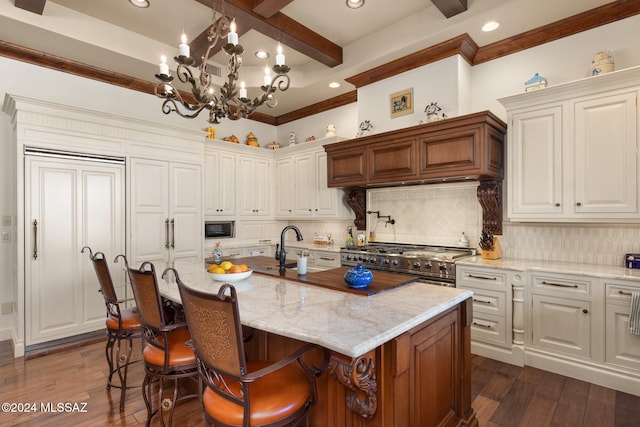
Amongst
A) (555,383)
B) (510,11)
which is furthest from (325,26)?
(555,383)

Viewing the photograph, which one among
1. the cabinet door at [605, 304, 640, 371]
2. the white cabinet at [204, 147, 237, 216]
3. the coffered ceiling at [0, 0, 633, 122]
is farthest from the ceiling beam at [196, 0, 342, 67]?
the cabinet door at [605, 304, 640, 371]

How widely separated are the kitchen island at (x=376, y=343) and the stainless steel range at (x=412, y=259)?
1304 millimetres

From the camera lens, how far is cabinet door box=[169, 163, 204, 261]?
4348 mm

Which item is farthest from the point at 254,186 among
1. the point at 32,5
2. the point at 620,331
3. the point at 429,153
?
the point at 620,331

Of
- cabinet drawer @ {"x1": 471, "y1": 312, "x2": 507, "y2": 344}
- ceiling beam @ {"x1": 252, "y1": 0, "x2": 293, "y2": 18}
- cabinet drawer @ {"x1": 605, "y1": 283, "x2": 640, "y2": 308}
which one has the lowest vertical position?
cabinet drawer @ {"x1": 471, "y1": 312, "x2": 507, "y2": 344}

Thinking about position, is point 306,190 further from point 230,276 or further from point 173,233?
point 230,276

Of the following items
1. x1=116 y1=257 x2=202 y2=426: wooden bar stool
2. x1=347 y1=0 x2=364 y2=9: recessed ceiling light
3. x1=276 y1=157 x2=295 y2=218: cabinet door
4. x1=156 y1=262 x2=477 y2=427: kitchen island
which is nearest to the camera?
x1=156 y1=262 x2=477 y2=427: kitchen island

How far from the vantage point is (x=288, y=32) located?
3551mm

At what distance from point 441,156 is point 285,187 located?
9.48 feet

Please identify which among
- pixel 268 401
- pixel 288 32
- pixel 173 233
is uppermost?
pixel 288 32

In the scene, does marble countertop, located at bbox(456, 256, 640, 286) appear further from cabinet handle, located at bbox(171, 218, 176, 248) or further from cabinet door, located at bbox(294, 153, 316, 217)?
cabinet handle, located at bbox(171, 218, 176, 248)

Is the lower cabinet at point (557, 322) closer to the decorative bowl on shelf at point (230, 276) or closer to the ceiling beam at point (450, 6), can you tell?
the decorative bowl on shelf at point (230, 276)

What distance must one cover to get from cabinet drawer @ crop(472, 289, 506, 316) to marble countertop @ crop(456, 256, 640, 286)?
0.89 ft

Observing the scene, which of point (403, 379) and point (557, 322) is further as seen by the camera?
point (557, 322)
